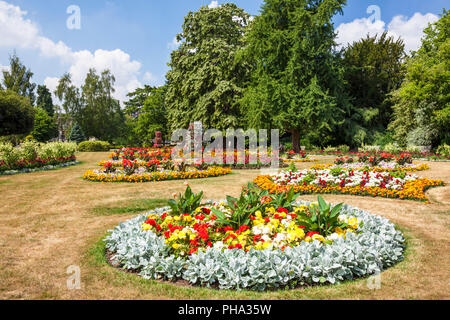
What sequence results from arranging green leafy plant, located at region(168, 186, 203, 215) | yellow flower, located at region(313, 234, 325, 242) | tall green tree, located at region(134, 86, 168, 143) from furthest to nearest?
tall green tree, located at region(134, 86, 168, 143) → green leafy plant, located at region(168, 186, 203, 215) → yellow flower, located at region(313, 234, 325, 242)

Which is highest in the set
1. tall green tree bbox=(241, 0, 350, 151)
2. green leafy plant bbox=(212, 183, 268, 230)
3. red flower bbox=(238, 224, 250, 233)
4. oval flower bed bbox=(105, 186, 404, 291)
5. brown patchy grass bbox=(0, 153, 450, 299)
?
tall green tree bbox=(241, 0, 350, 151)

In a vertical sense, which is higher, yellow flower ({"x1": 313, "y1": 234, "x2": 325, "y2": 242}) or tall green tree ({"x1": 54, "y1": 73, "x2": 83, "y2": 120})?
tall green tree ({"x1": 54, "y1": 73, "x2": 83, "y2": 120})

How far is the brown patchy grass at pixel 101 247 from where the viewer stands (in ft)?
9.36

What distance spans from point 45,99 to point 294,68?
48.3 m

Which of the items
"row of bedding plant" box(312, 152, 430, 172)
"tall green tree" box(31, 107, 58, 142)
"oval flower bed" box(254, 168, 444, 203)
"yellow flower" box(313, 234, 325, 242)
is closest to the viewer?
"yellow flower" box(313, 234, 325, 242)

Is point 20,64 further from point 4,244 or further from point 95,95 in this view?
point 4,244

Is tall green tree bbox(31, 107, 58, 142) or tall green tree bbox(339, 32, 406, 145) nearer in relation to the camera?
tall green tree bbox(339, 32, 406, 145)

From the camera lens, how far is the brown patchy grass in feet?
9.36

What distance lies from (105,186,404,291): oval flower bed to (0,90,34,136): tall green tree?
21.4m

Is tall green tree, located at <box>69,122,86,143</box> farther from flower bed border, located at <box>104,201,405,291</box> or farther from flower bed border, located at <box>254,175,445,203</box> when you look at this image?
flower bed border, located at <box>104,201,405,291</box>

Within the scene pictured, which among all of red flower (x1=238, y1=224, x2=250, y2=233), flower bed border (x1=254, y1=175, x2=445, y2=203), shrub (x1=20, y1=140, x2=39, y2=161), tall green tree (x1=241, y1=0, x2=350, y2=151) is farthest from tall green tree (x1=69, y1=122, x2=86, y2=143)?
red flower (x1=238, y1=224, x2=250, y2=233)

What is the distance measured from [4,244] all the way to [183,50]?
82.7ft

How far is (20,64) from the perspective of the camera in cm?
4125
